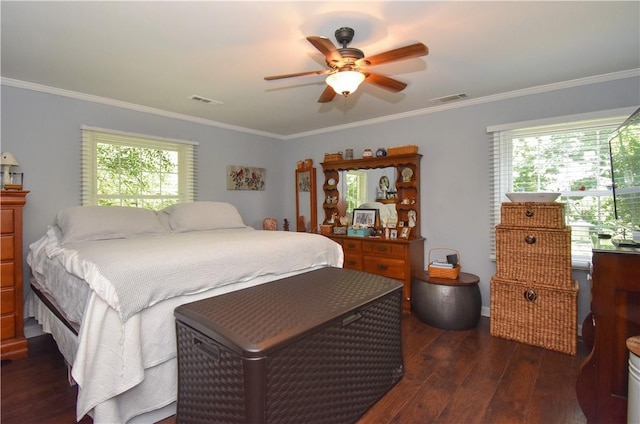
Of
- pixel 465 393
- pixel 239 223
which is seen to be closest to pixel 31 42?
pixel 239 223

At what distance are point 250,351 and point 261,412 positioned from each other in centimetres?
26

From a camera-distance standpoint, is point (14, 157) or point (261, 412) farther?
point (14, 157)

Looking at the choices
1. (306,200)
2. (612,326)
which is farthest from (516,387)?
(306,200)

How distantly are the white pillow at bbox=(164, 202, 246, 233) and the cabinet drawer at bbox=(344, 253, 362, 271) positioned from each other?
1332 mm

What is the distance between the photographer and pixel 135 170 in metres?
3.58

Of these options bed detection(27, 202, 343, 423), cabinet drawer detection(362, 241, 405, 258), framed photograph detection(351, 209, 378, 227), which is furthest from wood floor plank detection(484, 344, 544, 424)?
framed photograph detection(351, 209, 378, 227)

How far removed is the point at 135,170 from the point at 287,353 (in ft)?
10.2

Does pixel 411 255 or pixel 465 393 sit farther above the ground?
pixel 411 255

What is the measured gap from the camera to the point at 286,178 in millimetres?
5121

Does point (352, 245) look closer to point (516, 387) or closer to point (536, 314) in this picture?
point (536, 314)

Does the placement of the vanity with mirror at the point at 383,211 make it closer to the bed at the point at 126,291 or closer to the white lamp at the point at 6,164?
the bed at the point at 126,291

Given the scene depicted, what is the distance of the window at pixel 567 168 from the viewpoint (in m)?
2.80

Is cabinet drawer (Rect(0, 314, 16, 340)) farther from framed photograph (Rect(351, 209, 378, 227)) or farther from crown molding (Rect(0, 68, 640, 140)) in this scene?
framed photograph (Rect(351, 209, 378, 227))

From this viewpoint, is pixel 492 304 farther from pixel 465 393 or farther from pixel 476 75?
pixel 476 75
